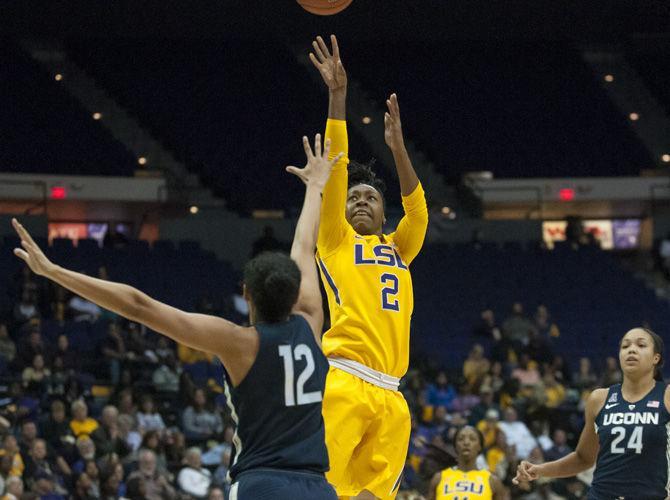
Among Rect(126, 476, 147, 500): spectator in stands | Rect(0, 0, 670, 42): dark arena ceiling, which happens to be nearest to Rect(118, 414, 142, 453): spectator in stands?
Rect(126, 476, 147, 500): spectator in stands

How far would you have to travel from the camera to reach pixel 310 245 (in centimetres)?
509

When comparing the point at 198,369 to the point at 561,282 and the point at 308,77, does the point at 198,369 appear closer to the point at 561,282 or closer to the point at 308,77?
the point at 561,282

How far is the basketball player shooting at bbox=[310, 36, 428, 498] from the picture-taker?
21.4 ft

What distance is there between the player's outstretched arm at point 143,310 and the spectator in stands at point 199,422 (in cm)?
1087

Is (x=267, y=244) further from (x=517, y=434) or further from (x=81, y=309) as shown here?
(x=517, y=434)

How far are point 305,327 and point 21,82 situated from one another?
68.7 feet

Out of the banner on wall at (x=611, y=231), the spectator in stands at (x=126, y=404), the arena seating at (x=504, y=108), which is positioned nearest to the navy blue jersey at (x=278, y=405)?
the spectator in stands at (x=126, y=404)

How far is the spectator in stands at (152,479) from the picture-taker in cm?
1315

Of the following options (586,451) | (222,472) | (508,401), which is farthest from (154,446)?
(586,451)

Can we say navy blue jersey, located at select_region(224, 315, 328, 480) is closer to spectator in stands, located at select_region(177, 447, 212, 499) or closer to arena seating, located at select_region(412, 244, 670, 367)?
spectator in stands, located at select_region(177, 447, 212, 499)

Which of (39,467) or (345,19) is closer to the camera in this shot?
(39,467)

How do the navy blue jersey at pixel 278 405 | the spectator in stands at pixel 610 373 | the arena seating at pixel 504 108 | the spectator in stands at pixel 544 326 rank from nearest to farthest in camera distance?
the navy blue jersey at pixel 278 405 → the spectator in stands at pixel 610 373 → the spectator in stands at pixel 544 326 → the arena seating at pixel 504 108

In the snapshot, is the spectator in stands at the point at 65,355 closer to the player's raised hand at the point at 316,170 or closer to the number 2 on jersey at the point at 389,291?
the number 2 on jersey at the point at 389,291

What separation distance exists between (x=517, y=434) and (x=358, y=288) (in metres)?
10.0
